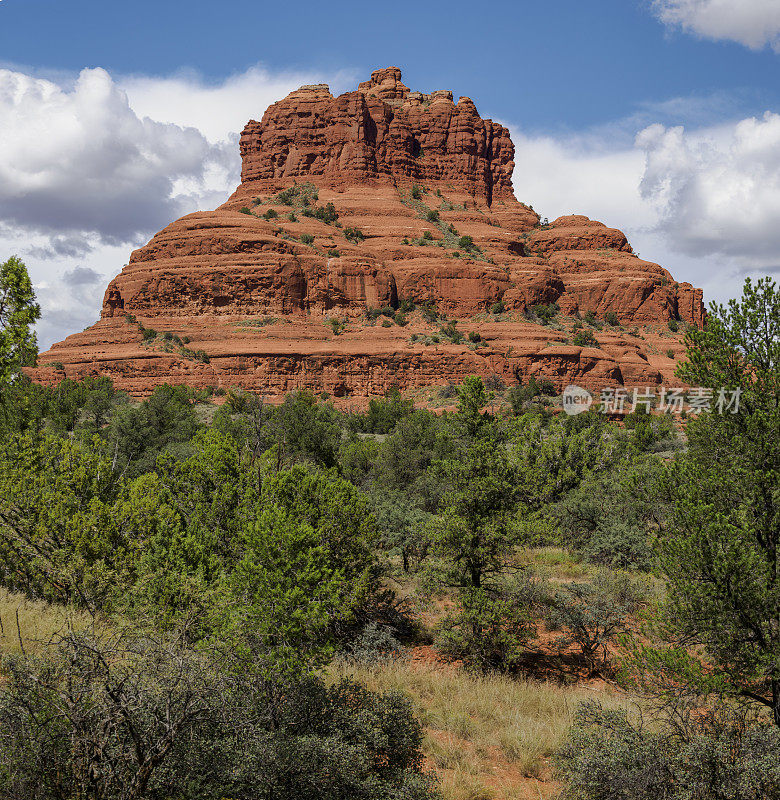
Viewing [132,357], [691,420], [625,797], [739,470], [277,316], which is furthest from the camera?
[277,316]

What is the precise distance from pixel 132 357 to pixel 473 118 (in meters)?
82.5

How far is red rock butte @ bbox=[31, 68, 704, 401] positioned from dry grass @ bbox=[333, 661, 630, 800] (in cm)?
5691

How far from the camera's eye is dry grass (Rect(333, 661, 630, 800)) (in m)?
7.39

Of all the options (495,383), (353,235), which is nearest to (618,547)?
(495,383)

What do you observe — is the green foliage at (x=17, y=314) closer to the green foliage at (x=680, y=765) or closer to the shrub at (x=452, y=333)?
the green foliage at (x=680, y=765)

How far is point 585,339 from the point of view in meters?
77.8

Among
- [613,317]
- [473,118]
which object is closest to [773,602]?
[613,317]

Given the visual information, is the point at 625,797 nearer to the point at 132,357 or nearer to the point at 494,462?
the point at 494,462

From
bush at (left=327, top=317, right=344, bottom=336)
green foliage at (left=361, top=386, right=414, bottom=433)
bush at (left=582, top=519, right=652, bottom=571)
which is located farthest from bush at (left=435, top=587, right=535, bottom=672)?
bush at (left=327, top=317, right=344, bottom=336)

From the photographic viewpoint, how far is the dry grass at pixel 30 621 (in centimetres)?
824

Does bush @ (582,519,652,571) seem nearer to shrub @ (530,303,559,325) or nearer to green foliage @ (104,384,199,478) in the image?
green foliage @ (104,384,199,478)

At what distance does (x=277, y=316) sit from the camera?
2881 inches

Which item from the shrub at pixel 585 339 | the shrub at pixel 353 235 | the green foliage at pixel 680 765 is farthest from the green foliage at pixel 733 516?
the shrub at pixel 353 235

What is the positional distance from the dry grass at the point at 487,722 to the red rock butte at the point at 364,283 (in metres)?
56.9
